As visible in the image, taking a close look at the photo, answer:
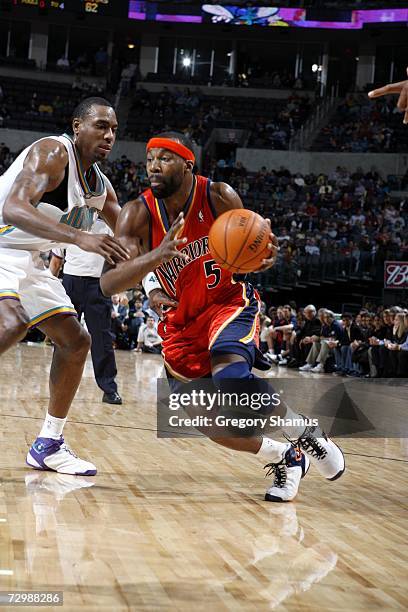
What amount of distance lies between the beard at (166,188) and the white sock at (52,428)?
4.67 ft

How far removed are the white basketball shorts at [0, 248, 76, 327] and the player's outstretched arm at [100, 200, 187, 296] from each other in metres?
0.53

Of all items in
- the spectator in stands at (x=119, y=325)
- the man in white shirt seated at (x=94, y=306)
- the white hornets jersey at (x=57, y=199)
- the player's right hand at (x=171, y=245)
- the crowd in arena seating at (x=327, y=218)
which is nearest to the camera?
the player's right hand at (x=171, y=245)

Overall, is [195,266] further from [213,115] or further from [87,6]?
[87,6]

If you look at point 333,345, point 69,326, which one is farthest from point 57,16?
point 69,326

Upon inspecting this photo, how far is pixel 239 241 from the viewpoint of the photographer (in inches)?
152

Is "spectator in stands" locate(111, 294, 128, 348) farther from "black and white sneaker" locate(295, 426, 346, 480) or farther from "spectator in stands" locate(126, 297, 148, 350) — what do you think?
"black and white sneaker" locate(295, 426, 346, 480)

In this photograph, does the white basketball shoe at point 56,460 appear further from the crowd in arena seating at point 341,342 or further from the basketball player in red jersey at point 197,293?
the crowd in arena seating at point 341,342

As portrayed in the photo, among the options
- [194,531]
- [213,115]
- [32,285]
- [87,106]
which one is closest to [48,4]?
[213,115]

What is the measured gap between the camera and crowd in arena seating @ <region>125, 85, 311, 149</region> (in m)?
29.3

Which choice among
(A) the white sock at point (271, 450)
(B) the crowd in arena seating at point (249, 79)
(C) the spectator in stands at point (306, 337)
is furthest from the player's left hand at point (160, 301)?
(B) the crowd in arena seating at point (249, 79)

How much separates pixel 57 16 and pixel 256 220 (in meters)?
31.3

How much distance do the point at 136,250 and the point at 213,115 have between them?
1058 inches

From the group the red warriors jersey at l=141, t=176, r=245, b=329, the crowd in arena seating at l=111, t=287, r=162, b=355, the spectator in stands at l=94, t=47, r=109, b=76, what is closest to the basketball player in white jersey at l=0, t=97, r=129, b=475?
the red warriors jersey at l=141, t=176, r=245, b=329

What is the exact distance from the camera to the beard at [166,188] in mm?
4195
